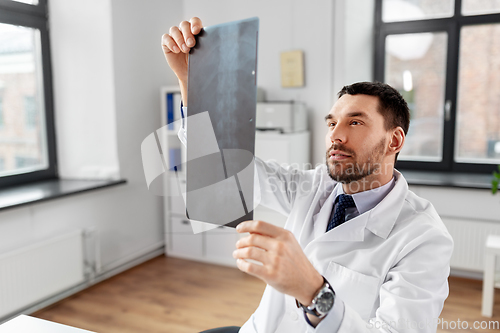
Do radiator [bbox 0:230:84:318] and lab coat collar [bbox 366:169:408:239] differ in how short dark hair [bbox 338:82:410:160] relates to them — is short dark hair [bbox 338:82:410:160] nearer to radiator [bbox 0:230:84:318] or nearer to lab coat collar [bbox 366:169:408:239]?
lab coat collar [bbox 366:169:408:239]

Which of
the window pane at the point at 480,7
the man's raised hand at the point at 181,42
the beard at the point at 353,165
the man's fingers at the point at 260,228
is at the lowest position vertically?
the man's fingers at the point at 260,228

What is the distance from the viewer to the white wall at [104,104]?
3084 mm

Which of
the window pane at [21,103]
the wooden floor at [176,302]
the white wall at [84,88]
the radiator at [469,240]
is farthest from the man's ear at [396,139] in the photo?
the window pane at [21,103]

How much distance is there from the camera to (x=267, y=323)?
1.09 metres

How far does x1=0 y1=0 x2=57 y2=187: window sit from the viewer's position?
9.42 ft

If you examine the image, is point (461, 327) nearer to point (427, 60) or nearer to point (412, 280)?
point (412, 280)

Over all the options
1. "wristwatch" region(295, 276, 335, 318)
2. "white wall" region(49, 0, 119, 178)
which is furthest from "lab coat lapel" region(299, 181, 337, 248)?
Result: "white wall" region(49, 0, 119, 178)

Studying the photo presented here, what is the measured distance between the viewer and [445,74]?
3.44 m

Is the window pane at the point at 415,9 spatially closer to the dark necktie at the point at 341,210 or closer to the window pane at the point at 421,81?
the window pane at the point at 421,81

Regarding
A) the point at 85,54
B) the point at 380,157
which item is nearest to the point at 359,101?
the point at 380,157

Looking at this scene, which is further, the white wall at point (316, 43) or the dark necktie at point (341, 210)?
the white wall at point (316, 43)

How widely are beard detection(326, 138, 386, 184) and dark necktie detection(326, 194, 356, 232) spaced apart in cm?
9

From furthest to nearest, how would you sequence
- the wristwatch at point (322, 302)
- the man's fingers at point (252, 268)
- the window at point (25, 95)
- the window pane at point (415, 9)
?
the window pane at point (415, 9) → the window at point (25, 95) → the wristwatch at point (322, 302) → the man's fingers at point (252, 268)

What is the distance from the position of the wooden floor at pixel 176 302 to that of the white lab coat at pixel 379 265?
143 centimetres
